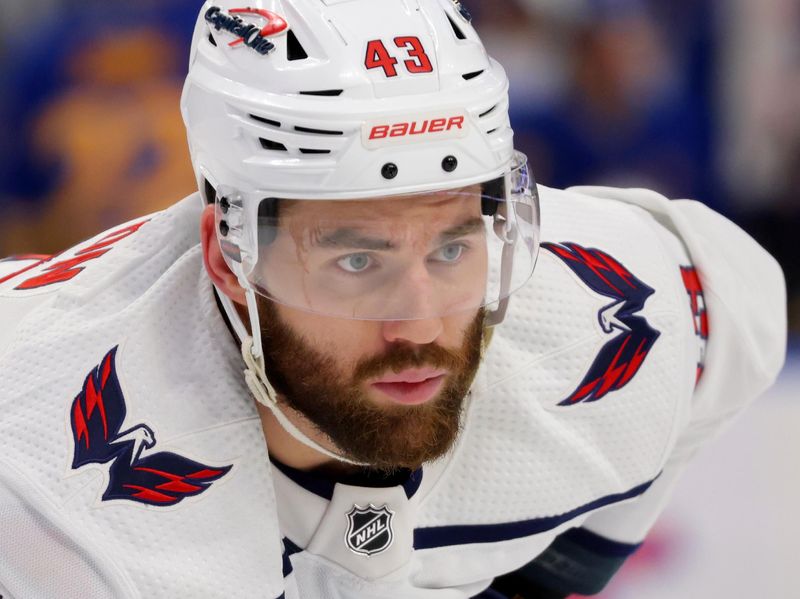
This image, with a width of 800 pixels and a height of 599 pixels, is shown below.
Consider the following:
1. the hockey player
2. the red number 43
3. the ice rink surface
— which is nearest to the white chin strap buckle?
the hockey player

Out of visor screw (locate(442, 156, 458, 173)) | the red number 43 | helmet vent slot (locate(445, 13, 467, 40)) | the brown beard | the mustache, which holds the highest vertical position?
the red number 43

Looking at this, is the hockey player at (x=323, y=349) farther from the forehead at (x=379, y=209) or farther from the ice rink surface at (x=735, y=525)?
the ice rink surface at (x=735, y=525)

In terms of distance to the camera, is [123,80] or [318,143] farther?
[123,80]

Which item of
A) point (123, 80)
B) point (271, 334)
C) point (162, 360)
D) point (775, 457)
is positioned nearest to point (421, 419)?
point (271, 334)

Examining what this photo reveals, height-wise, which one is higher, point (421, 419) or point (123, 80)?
point (421, 419)

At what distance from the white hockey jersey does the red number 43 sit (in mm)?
358

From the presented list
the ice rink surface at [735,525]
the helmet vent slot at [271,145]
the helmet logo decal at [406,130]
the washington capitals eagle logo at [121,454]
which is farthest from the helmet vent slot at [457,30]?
the ice rink surface at [735,525]

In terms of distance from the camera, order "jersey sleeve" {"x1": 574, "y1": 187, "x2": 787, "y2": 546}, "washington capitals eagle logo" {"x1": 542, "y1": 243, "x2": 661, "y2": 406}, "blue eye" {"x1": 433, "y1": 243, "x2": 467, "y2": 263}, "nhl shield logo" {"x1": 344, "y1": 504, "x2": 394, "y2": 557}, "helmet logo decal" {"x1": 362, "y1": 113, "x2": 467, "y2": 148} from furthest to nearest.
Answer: "jersey sleeve" {"x1": 574, "y1": 187, "x2": 787, "y2": 546} → "washington capitals eagle logo" {"x1": 542, "y1": 243, "x2": 661, "y2": 406} → "nhl shield logo" {"x1": 344, "y1": 504, "x2": 394, "y2": 557} → "blue eye" {"x1": 433, "y1": 243, "x2": 467, "y2": 263} → "helmet logo decal" {"x1": 362, "y1": 113, "x2": 467, "y2": 148}

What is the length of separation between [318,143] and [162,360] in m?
0.32

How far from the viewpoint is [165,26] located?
118 inches

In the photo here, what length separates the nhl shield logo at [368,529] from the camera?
1578 millimetres

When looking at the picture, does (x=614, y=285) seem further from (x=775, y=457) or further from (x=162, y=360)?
(x=775, y=457)

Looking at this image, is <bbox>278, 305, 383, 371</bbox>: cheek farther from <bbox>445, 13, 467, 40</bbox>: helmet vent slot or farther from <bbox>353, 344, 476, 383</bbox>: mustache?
<bbox>445, 13, 467, 40</bbox>: helmet vent slot

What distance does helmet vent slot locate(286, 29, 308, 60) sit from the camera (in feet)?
4.50
